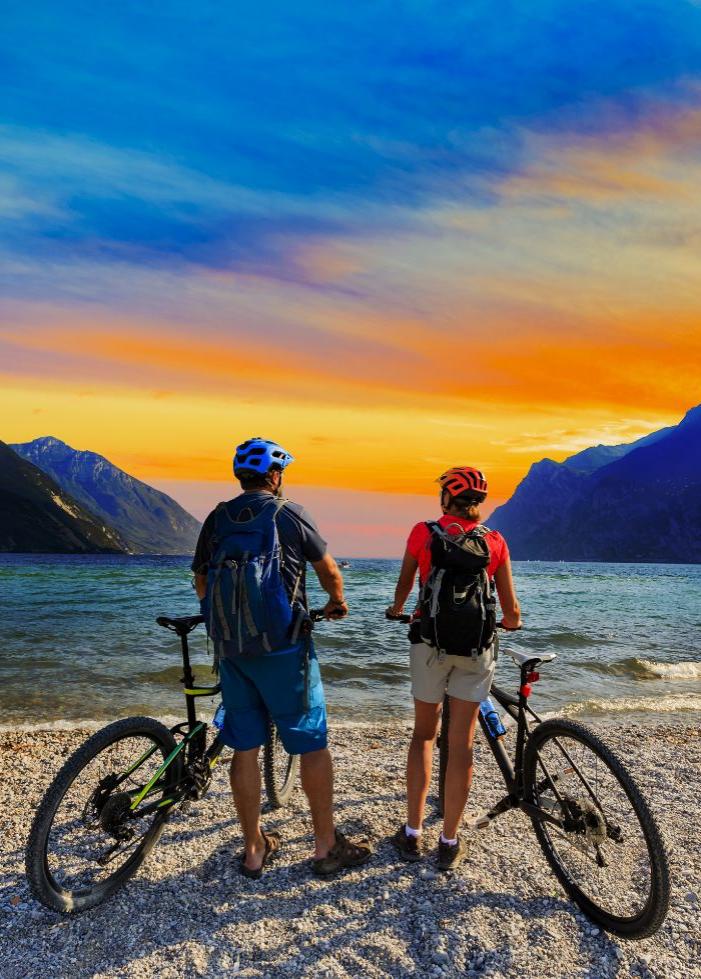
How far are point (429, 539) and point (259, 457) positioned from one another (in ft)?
4.24

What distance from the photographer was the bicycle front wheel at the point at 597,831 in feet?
12.9

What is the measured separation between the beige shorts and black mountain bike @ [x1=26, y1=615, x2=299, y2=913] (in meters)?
1.62

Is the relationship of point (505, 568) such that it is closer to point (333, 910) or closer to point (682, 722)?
point (333, 910)

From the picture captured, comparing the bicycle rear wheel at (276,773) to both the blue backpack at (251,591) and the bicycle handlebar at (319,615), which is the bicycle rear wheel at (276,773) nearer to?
the bicycle handlebar at (319,615)

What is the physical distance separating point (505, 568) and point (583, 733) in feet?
3.96

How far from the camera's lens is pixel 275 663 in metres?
4.15

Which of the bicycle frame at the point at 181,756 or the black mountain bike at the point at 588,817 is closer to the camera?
the black mountain bike at the point at 588,817

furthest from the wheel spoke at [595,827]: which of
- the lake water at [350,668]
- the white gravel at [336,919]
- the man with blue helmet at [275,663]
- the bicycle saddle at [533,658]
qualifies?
the lake water at [350,668]

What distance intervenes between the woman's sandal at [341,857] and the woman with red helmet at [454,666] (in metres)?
0.60

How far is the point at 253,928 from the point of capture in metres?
4.13

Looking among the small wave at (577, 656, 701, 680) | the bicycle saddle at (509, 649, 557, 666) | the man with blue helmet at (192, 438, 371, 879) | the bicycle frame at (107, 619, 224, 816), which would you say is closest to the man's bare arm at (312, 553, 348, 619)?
the man with blue helmet at (192, 438, 371, 879)

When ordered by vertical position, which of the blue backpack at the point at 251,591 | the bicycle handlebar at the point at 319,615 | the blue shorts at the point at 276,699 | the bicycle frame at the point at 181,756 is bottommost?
the bicycle frame at the point at 181,756

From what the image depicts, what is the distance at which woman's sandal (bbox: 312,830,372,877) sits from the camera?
15.4 ft

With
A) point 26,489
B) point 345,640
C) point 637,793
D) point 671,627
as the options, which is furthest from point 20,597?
point 26,489
